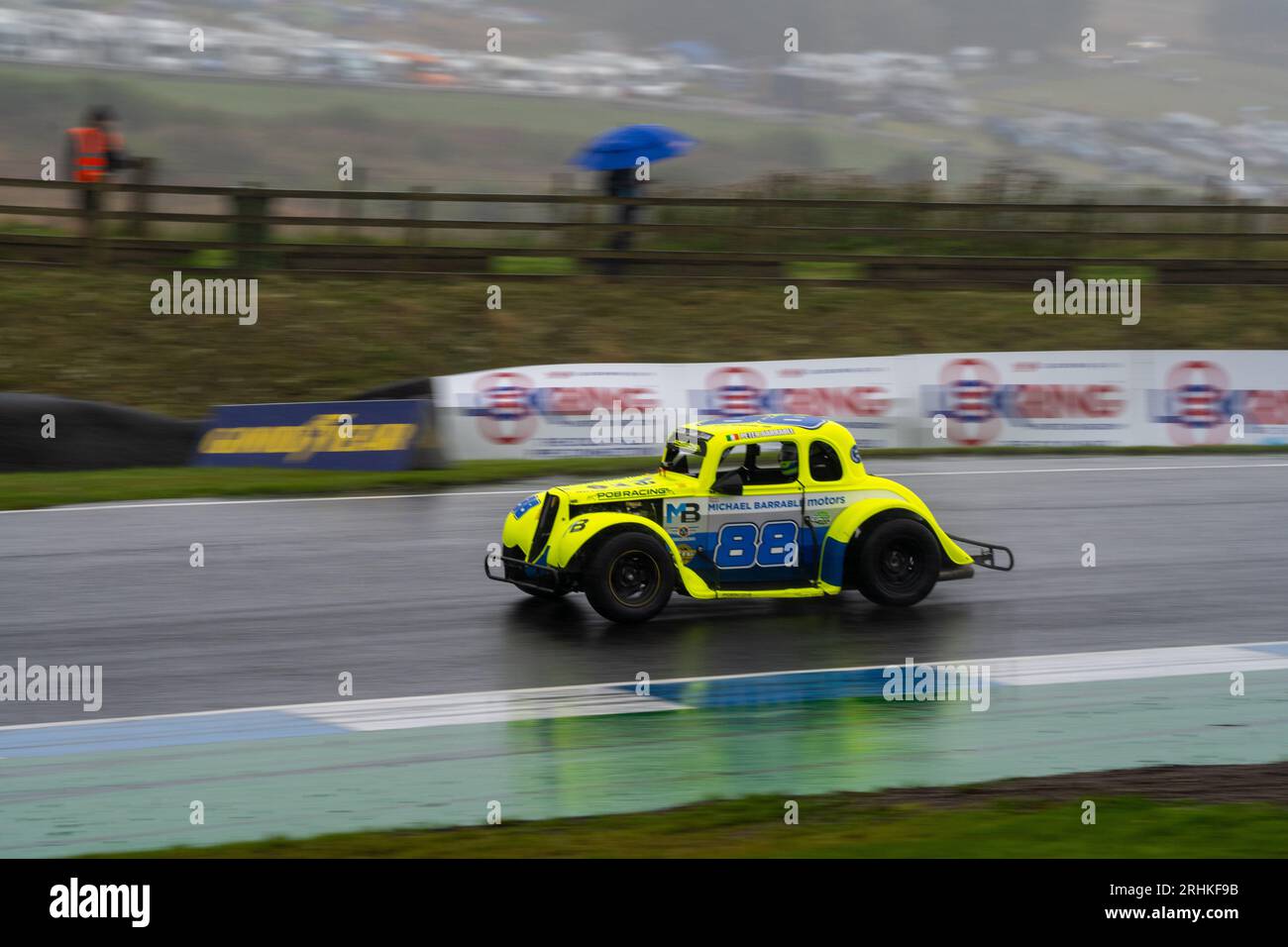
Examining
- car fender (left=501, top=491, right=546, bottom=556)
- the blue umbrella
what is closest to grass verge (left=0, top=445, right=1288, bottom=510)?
car fender (left=501, top=491, right=546, bottom=556)

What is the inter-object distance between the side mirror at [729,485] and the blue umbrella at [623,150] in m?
15.0

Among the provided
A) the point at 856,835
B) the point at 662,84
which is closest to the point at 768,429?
the point at 856,835

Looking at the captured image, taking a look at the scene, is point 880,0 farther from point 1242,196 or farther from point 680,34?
point 1242,196

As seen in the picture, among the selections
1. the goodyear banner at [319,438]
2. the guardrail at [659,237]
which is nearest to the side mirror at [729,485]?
the goodyear banner at [319,438]

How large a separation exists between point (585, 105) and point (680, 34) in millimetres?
7281

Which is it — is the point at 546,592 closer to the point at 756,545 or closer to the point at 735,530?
the point at 735,530

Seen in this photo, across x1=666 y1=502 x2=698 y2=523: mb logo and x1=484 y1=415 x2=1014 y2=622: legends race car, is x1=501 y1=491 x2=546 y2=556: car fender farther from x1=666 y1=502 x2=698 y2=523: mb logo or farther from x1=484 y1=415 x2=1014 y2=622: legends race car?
x1=666 y1=502 x2=698 y2=523: mb logo

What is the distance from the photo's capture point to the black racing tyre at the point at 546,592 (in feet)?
37.2

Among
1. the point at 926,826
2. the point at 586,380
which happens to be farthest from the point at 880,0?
the point at 926,826

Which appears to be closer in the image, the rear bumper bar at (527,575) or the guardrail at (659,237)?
the rear bumper bar at (527,575)

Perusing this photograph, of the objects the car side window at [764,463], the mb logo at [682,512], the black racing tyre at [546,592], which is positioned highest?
the car side window at [764,463]

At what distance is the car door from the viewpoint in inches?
447

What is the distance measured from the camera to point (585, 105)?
42844 mm

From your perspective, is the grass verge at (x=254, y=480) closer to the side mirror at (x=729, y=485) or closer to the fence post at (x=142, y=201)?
the side mirror at (x=729, y=485)
